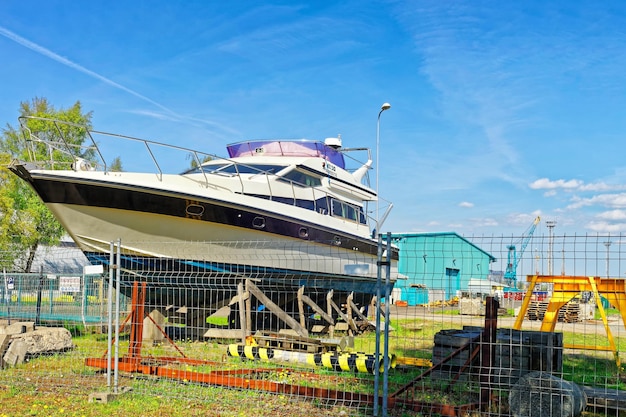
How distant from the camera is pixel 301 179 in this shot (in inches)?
579

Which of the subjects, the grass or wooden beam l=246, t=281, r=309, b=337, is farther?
wooden beam l=246, t=281, r=309, b=337

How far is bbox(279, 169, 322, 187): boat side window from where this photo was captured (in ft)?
46.4

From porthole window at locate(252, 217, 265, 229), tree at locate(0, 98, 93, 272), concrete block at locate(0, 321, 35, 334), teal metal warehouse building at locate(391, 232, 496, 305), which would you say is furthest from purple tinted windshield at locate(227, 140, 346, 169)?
tree at locate(0, 98, 93, 272)

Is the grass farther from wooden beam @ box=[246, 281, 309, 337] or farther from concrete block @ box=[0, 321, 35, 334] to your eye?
wooden beam @ box=[246, 281, 309, 337]

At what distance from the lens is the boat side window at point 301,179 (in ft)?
46.4

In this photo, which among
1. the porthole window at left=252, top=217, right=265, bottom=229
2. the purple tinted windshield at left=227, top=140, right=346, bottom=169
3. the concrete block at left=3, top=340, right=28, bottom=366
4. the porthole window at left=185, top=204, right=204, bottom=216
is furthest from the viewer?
the purple tinted windshield at left=227, top=140, right=346, bottom=169

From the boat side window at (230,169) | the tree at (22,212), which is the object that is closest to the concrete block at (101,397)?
the boat side window at (230,169)

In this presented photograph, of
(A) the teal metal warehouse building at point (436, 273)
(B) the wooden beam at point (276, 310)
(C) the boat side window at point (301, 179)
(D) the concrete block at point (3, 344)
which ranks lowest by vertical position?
(D) the concrete block at point (3, 344)

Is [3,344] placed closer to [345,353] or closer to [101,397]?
[101,397]

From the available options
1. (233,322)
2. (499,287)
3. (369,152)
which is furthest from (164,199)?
(369,152)

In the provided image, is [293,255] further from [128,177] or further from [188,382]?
[188,382]

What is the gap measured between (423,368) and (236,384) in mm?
3248

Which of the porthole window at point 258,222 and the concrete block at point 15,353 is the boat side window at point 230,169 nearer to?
the porthole window at point 258,222

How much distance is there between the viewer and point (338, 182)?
16.2 m
